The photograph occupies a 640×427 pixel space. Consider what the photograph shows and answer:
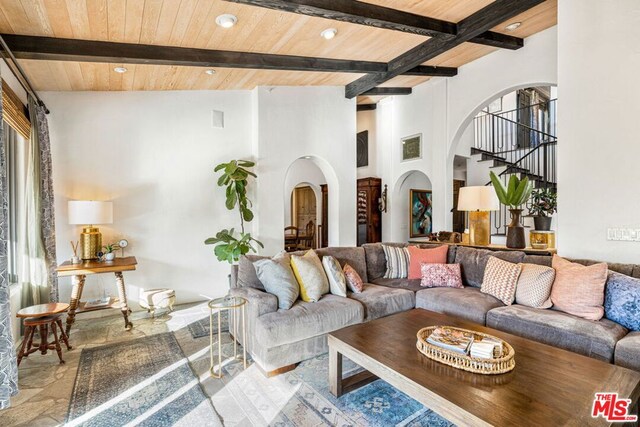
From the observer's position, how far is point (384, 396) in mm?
2404

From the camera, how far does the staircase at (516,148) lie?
7.00 meters

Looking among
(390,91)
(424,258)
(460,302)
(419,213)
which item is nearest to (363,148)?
(390,91)

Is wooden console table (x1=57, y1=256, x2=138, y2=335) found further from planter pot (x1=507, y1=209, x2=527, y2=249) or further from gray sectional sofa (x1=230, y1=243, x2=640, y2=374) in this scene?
planter pot (x1=507, y1=209, x2=527, y2=249)

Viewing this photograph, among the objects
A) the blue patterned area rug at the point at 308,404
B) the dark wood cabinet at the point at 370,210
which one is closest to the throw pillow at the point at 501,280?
the blue patterned area rug at the point at 308,404

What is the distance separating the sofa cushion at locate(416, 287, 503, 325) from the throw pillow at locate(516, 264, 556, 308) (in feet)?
0.73

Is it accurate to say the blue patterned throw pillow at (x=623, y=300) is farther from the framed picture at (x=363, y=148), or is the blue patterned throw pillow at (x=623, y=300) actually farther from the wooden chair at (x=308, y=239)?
the wooden chair at (x=308, y=239)

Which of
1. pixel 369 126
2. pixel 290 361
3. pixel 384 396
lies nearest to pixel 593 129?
pixel 384 396

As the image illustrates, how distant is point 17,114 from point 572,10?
545 cm

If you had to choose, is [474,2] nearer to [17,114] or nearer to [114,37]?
[114,37]

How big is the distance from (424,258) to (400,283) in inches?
17.6

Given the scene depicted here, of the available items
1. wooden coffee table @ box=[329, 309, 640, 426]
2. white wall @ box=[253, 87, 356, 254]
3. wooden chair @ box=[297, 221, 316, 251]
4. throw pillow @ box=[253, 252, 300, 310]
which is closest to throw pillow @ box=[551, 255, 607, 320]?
wooden coffee table @ box=[329, 309, 640, 426]

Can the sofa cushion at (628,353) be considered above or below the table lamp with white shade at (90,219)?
below

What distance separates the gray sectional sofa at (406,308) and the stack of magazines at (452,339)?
0.95m

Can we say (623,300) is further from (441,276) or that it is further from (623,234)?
(441,276)
